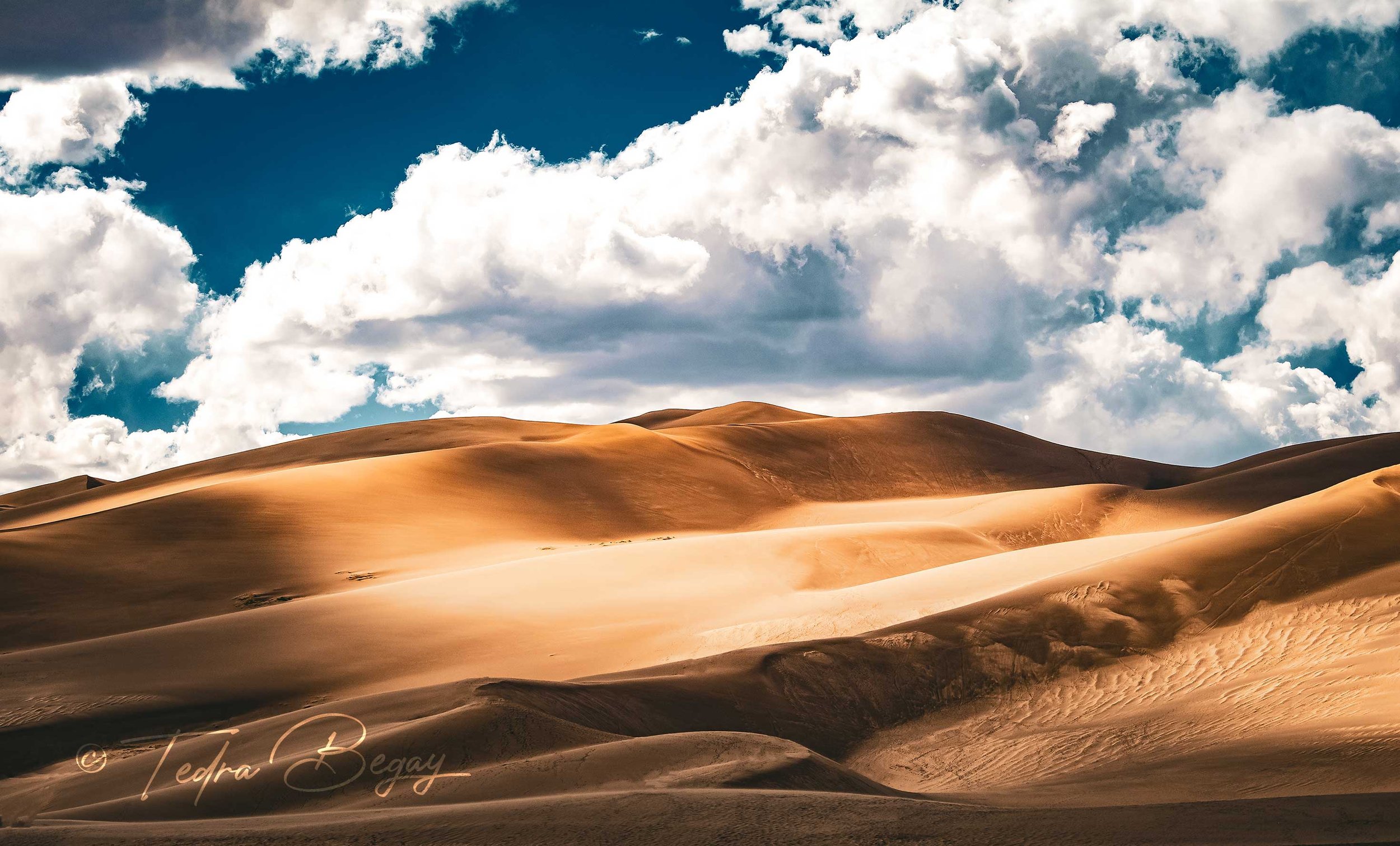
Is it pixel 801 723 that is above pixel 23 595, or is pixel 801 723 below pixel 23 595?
below

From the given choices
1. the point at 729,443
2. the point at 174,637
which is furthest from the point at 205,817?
the point at 729,443

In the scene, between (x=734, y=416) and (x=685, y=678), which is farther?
(x=734, y=416)

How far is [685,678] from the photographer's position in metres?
12.7

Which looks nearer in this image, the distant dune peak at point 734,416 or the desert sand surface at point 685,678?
the desert sand surface at point 685,678

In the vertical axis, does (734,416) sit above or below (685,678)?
above

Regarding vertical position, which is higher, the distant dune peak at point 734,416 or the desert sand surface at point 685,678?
the distant dune peak at point 734,416

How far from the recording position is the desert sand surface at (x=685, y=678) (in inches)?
236

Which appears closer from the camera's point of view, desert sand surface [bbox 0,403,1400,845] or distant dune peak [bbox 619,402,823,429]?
desert sand surface [bbox 0,403,1400,845]

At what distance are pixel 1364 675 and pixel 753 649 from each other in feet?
24.4

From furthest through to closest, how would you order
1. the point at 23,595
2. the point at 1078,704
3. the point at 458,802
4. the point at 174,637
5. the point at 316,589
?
the point at 316,589 < the point at 23,595 < the point at 174,637 < the point at 1078,704 < the point at 458,802

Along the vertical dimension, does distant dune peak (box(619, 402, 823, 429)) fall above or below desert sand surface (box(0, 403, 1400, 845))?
above

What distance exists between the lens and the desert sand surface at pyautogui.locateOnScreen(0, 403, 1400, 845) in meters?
6.00

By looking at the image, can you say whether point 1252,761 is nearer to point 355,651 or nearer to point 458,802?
point 458,802

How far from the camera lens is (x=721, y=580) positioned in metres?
24.8
